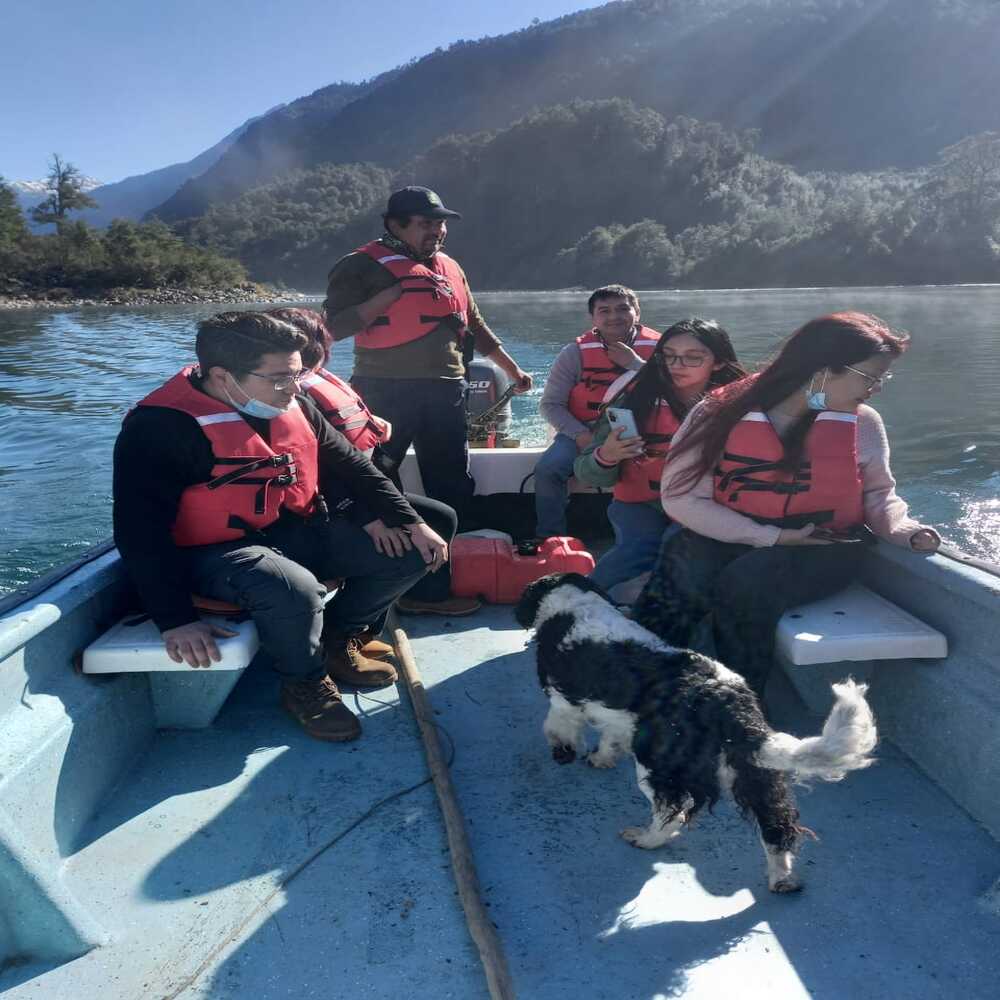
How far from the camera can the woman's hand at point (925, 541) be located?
246 cm

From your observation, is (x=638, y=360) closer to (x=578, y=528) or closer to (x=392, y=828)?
(x=578, y=528)

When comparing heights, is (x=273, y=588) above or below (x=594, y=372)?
below

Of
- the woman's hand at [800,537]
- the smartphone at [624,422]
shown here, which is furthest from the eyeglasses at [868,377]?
the smartphone at [624,422]

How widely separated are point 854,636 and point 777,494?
0.49m

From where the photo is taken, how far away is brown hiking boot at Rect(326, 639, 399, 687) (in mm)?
2893

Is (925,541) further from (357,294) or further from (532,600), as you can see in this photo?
(357,294)

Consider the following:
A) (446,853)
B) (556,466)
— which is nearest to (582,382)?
(556,466)

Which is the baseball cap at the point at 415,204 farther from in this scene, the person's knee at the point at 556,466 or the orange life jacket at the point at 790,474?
the orange life jacket at the point at 790,474

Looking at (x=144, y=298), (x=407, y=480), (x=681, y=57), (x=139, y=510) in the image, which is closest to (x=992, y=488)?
(x=407, y=480)

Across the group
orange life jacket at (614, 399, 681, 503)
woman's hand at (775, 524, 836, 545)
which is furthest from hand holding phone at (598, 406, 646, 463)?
woman's hand at (775, 524, 836, 545)

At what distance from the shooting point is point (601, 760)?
2441mm

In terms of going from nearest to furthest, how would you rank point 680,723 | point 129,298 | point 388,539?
point 680,723 → point 388,539 → point 129,298

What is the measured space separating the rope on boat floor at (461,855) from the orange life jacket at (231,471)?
779 millimetres

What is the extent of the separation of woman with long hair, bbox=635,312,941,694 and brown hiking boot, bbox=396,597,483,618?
1116 millimetres
